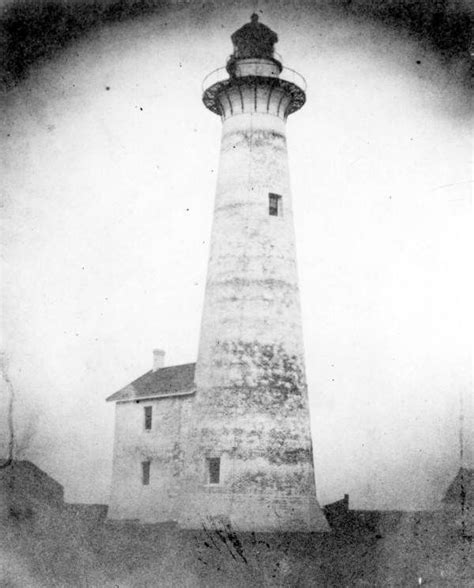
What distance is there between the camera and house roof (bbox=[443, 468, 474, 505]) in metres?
32.1

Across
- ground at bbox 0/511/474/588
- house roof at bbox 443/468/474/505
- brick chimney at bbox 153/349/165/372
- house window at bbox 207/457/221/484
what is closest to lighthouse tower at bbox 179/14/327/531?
house window at bbox 207/457/221/484

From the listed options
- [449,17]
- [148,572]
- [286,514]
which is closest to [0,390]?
[148,572]

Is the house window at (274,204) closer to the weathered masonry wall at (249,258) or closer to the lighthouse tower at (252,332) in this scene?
the lighthouse tower at (252,332)

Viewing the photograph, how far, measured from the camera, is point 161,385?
1220 inches

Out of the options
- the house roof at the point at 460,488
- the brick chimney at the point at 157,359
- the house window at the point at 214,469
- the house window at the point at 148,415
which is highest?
the brick chimney at the point at 157,359

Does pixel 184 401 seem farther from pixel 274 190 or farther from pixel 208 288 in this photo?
pixel 274 190

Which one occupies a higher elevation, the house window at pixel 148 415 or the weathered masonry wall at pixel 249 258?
the weathered masonry wall at pixel 249 258

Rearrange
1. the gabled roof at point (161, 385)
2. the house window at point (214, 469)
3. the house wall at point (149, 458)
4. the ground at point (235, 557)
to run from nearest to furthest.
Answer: the ground at point (235, 557), the house window at point (214, 469), the house wall at point (149, 458), the gabled roof at point (161, 385)

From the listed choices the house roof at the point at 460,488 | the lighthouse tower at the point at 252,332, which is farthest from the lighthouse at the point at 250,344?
the house roof at the point at 460,488

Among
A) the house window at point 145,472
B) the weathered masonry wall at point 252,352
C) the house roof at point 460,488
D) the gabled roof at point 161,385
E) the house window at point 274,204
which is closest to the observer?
the weathered masonry wall at point 252,352

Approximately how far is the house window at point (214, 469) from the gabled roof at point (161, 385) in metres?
3.35

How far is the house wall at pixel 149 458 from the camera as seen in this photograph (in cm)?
2902

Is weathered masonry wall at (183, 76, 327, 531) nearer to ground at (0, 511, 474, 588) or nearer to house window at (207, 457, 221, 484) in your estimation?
house window at (207, 457, 221, 484)

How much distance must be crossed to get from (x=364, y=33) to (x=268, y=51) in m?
9.25
